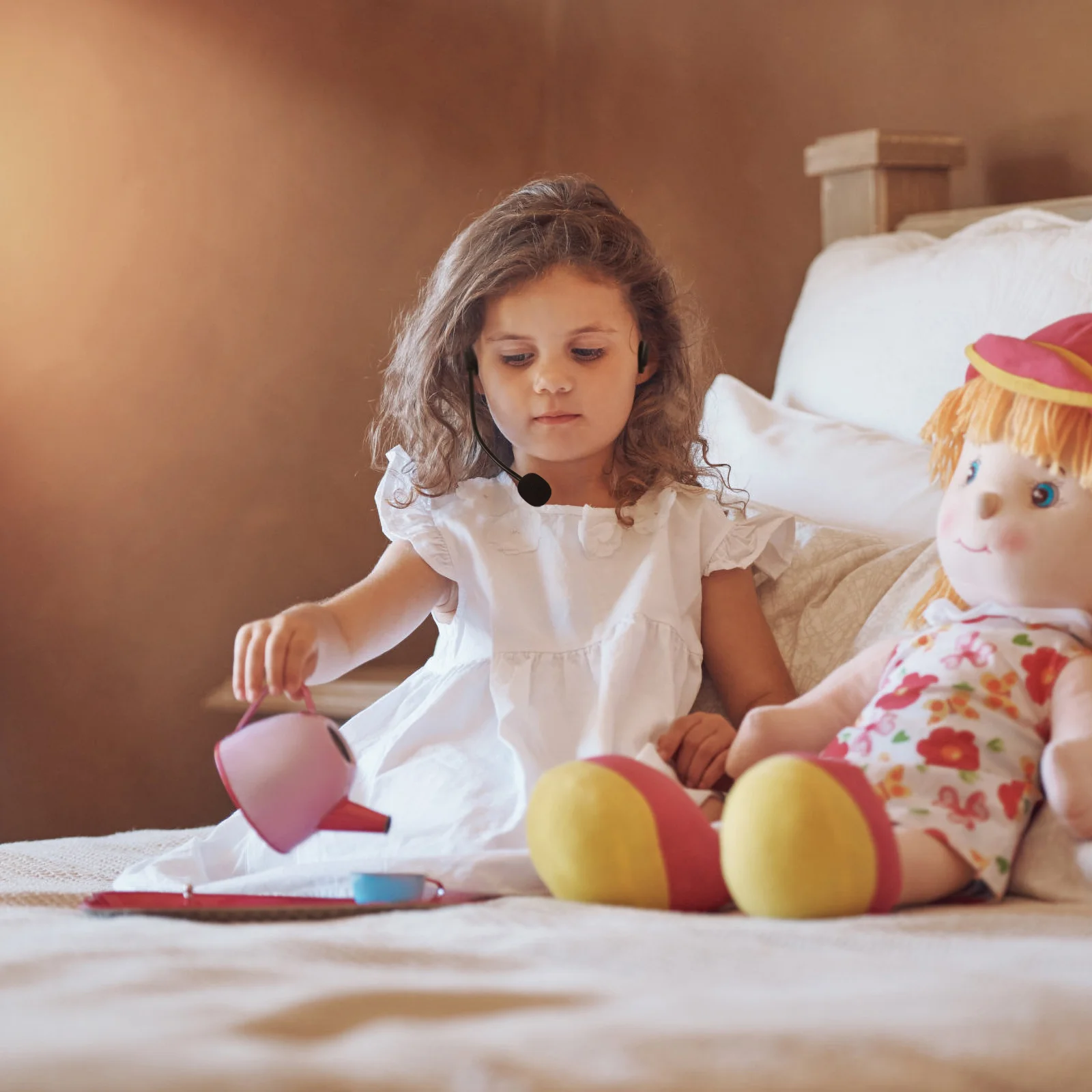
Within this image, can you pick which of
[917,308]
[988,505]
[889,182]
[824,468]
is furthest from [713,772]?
[889,182]

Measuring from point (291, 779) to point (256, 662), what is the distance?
0.49ft

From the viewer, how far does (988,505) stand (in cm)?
99

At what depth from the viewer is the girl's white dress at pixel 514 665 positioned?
1164mm

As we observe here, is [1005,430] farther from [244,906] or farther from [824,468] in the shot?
[244,906]

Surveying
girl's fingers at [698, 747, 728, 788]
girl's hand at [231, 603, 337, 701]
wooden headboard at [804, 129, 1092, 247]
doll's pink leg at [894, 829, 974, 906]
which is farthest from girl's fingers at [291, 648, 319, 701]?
wooden headboard at [804, 129, 1092, 247]

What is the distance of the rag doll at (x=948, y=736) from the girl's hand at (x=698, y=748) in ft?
0.12

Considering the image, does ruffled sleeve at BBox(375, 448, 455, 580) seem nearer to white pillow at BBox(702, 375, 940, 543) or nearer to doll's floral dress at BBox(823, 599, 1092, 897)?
white pillow at BBox(702, 375, 940, 543)

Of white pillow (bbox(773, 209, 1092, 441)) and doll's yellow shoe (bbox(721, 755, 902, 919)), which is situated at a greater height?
white pillow (bbox(773, 209, 1092, 441))

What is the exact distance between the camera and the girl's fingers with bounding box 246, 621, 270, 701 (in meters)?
1.09

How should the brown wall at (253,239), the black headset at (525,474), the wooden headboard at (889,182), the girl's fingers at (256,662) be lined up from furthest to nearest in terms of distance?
1. the brown wall at (253,239)
2. the wooden headboard at (889,182)
3. the black headset at (525,474)
4. the girl's fingers at (256,662)

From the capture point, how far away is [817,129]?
215 cm

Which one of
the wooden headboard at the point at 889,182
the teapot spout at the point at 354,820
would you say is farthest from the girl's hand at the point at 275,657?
the wooden headboard at the point at 889,182

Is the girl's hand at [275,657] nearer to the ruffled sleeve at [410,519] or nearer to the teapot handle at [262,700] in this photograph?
the teapot handle at [262,700]

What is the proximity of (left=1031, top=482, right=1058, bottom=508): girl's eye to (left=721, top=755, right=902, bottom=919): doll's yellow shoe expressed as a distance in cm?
29
